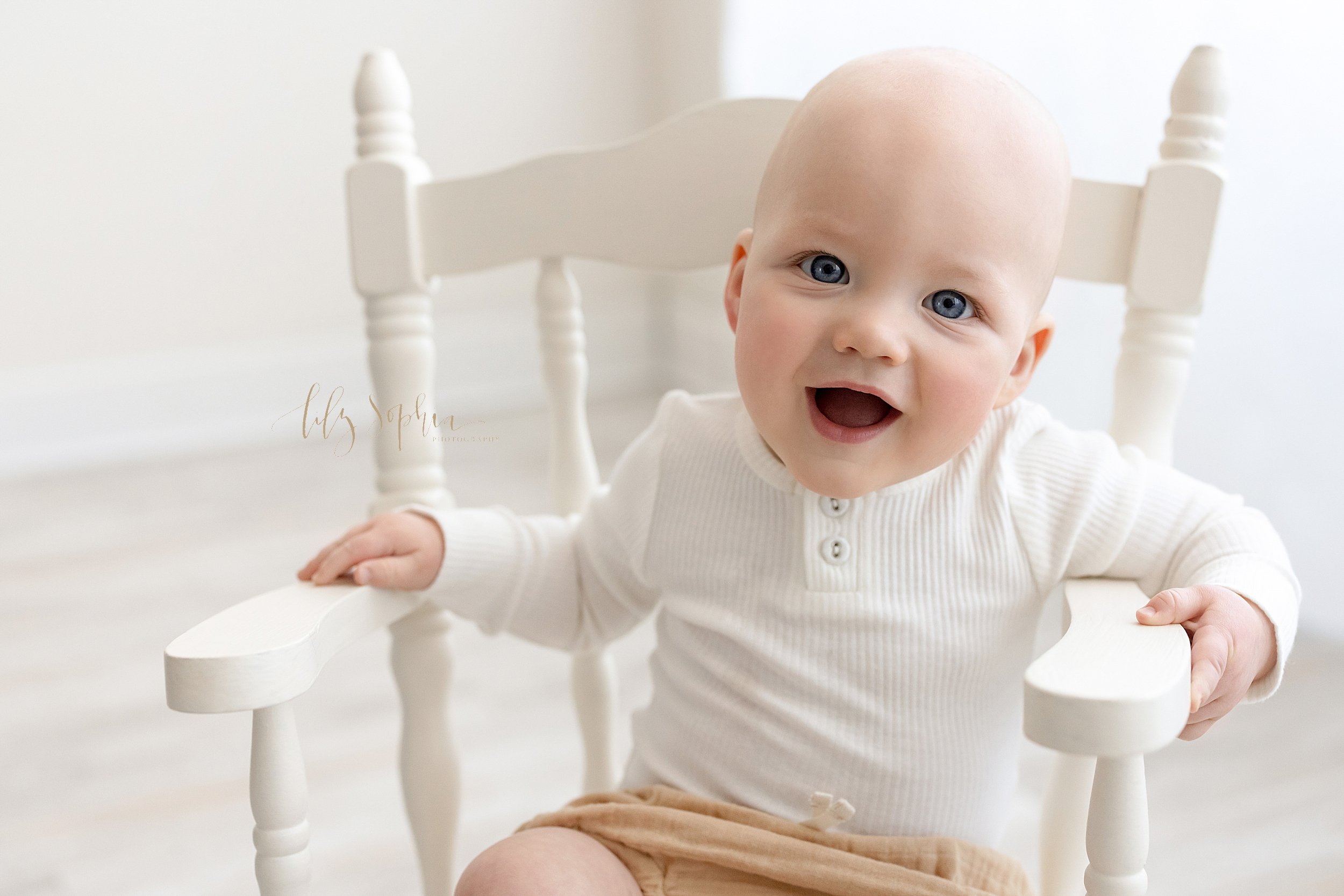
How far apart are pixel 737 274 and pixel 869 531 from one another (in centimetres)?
16

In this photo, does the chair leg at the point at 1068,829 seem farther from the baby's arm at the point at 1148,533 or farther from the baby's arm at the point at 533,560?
the baby's arm at the point at 533,560

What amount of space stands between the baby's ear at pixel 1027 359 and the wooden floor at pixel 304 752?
592 millimetres

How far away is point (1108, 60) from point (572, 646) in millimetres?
898

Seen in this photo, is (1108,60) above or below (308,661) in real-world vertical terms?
above

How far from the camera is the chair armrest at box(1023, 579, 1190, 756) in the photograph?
0.45m

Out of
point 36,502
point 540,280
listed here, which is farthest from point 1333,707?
point 36,502

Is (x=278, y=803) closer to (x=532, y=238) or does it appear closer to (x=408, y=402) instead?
(x=408, y=402)

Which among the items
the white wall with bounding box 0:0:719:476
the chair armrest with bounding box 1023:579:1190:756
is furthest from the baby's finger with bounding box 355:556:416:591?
the white wall with bounding box 0:0:719:476

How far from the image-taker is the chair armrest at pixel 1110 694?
449 millimetres

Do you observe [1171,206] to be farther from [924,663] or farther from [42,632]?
[42,632]

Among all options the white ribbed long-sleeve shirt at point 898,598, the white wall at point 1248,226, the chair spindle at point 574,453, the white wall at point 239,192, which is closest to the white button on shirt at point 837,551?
the white ribbed long-sleeve shirt at point 898,598

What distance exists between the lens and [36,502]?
211 centimetres

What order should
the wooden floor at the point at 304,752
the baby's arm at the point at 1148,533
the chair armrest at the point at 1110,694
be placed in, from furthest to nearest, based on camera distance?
the wooden floor at the point at 304,752
the baby's arm at the point at 1148,533
the chair armrest at the point at 1110,694

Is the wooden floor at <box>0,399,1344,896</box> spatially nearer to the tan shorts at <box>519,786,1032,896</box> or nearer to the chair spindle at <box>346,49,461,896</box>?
the chair spindle at <box>346,49,461,896</box>
